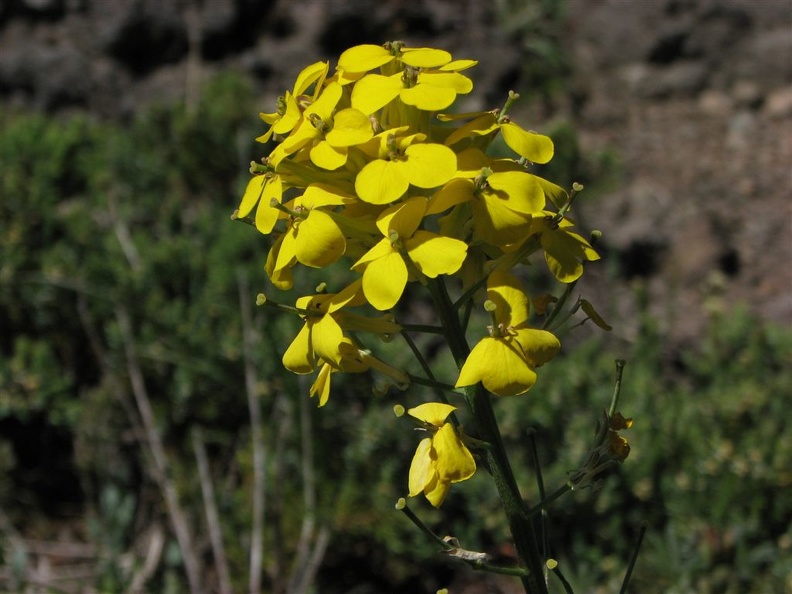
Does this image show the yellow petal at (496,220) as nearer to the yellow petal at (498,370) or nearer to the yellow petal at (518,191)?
the yellow petal at (518,191)

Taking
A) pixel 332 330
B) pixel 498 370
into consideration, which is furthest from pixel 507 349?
pixel 332 330

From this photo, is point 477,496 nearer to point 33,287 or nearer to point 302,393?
point 302,393

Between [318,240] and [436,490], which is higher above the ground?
[318,240]

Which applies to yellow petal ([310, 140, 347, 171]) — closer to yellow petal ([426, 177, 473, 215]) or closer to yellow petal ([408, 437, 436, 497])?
yellow petal ([426, 177, 473, 215])

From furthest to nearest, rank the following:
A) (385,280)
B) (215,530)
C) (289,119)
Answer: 1. (215,530)
2. (289,119)
3. (385,280)

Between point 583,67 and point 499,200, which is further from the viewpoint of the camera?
point 583,67

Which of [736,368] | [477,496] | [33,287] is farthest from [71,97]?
[736,368]

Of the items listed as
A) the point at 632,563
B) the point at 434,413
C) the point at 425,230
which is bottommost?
the point at 632,563

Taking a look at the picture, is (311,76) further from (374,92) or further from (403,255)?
(403,255)

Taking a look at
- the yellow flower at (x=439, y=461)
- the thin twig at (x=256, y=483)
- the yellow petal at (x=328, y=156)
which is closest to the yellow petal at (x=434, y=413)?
the yellow flower at (x=439, y=461)
